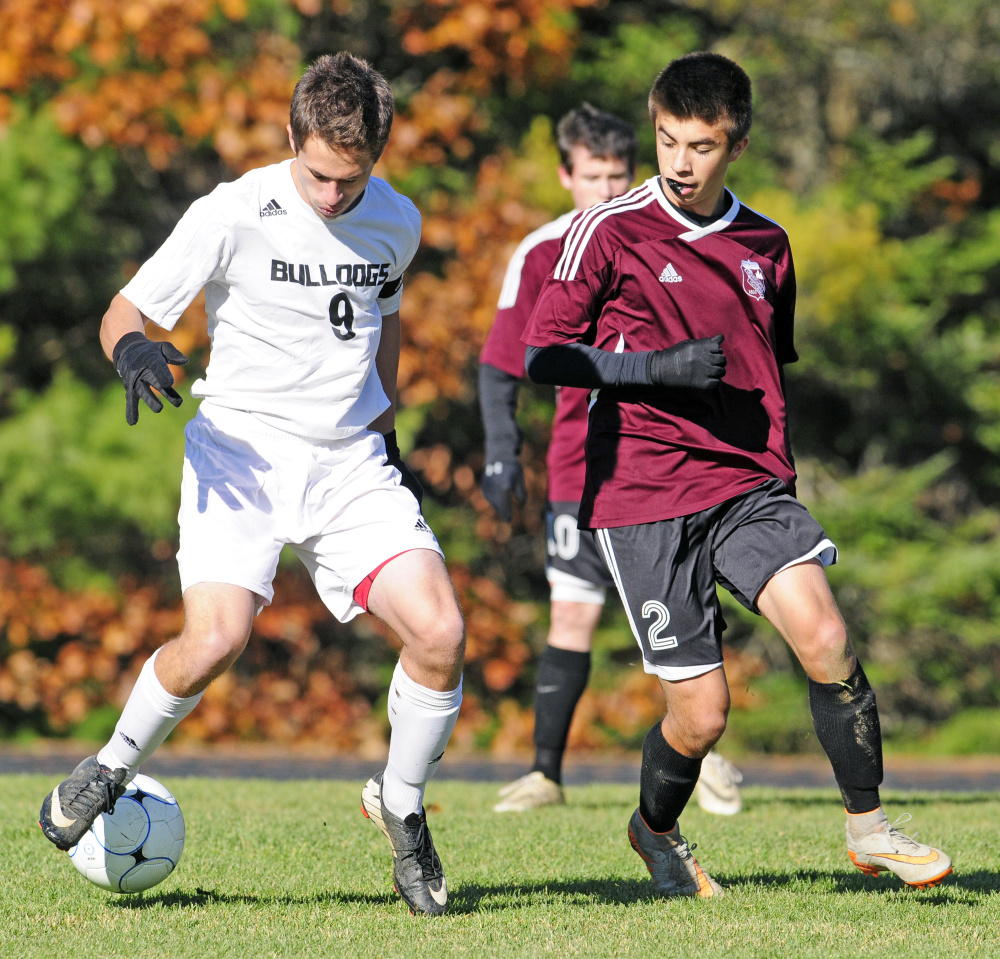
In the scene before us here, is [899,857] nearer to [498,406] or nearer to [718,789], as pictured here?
[718,789]

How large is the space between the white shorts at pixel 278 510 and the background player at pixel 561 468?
70.5 inches

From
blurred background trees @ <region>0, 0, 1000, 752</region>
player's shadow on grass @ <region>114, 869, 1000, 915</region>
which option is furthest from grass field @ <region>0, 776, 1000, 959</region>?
blurred background trees @ <region>0, 0, 1000, 752</region>

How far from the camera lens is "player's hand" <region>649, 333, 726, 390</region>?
3537 mm

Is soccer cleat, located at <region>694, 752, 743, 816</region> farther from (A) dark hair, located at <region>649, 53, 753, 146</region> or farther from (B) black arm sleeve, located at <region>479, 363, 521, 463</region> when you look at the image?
(A) dark hair, located at <region>649, 53, 753, 146</region>

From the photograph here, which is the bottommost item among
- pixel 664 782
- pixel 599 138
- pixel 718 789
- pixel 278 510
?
pixel 718 789

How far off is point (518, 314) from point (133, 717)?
2693 mm

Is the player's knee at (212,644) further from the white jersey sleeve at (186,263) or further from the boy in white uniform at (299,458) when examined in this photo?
the white jersey sleeve at (186,263)

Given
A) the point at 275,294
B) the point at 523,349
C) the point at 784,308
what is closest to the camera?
the point at 275,294

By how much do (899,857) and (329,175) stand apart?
2381mm

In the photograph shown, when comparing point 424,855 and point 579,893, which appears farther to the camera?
point 579,893

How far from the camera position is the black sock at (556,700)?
5879 mm

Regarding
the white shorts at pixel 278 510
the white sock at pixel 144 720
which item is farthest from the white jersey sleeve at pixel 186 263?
the white sock at pixel 144 720

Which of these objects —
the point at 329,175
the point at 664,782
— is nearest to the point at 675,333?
the point at 329,175

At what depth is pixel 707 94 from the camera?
3773 millimetres
